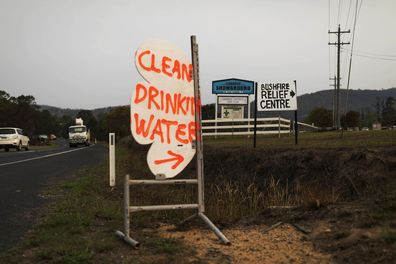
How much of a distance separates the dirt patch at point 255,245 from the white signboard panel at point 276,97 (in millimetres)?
9369

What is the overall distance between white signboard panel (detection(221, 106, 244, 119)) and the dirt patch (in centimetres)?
2145

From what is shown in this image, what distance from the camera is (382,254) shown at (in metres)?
4.38

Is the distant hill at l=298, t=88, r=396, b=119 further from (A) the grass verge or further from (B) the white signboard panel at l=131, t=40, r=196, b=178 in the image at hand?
(B) the white signboard panel at l=131, t=40, r=196, b=178

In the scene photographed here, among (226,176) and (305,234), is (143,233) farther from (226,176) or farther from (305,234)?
(226,176)

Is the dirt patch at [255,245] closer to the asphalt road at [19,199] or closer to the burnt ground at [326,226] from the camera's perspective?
the burnt ground at [326,226]

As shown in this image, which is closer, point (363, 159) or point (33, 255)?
point (33, 255)

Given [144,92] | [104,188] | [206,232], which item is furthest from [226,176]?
[144,92]

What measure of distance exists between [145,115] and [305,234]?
2407mm

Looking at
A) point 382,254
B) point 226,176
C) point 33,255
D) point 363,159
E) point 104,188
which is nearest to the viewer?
point 382,254

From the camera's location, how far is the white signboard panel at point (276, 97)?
592 inches

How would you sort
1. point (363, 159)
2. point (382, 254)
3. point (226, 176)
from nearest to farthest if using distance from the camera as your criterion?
point (382, 254)
point (363, 159)
point (226, 176)

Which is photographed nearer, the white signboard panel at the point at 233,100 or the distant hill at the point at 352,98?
the white signboard panel at the point at 233,100

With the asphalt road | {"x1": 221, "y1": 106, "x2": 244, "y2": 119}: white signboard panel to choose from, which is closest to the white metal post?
the asphalt road

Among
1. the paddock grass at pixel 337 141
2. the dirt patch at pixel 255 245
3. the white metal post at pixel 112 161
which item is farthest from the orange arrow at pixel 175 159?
the paddock grass at pixel 337 141
